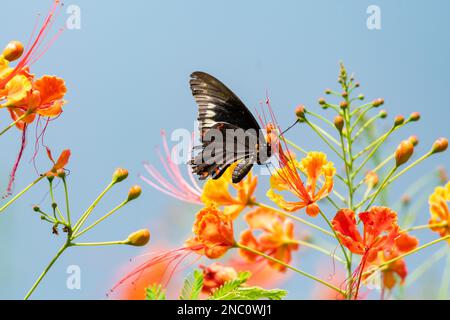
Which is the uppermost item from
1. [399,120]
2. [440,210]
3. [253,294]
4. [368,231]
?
[399,120]

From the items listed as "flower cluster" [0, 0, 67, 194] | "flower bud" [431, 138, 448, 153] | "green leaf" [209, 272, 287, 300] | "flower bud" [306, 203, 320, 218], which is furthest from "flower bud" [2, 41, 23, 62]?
"flower bud" [431, 138, 448, 153]

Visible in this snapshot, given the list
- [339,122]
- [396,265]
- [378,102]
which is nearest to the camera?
[339,122]

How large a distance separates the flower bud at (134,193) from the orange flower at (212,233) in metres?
0.35

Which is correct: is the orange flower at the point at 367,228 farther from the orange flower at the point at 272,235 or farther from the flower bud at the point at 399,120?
the orange flower at the point at 272,235

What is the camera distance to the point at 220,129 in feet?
9.21

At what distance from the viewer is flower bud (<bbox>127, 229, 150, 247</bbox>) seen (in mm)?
2342

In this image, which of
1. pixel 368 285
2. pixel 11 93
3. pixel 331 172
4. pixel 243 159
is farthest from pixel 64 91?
pixel 368 285

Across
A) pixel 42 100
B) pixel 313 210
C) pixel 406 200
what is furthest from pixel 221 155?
pixel 406 200

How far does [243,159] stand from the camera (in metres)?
2.69

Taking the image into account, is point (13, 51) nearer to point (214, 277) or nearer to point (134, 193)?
point (134, 193)

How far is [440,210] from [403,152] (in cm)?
44

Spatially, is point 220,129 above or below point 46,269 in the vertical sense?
→ above

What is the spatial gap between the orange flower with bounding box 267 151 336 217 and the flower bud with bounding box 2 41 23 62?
Answer: 3.43 ft
